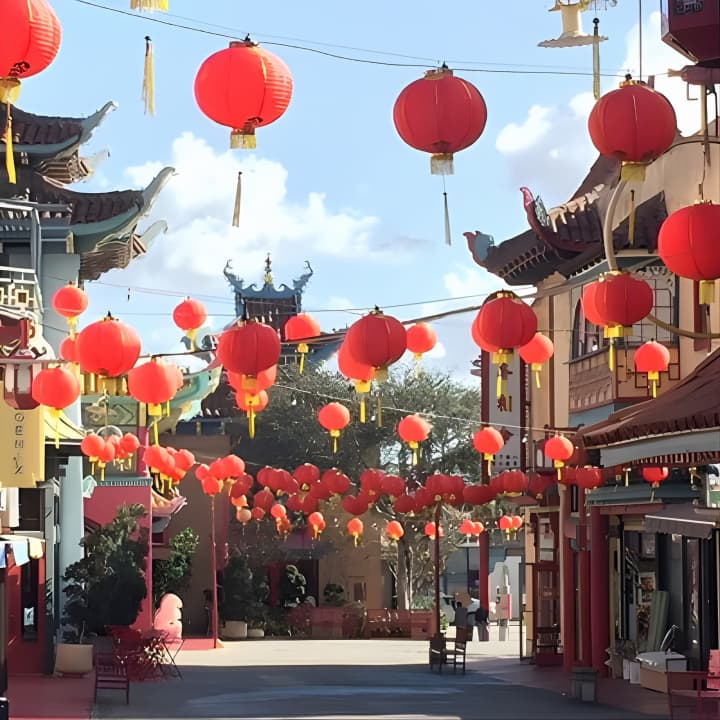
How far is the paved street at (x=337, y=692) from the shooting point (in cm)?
2586

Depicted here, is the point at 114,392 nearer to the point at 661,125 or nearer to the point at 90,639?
the point at 661,125

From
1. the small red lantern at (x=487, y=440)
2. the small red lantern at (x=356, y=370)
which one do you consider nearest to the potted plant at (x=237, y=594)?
the small red lantern at (x=487, y=440)

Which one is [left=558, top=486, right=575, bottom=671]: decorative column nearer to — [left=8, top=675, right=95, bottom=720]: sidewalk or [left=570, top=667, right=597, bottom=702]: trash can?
[left=570, top=667, right=597, bottom=702]: trash can

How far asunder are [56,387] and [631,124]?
30.6 ft

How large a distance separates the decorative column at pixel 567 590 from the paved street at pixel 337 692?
1622mm

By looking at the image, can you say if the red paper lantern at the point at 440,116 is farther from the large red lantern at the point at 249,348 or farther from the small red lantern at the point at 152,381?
the small red lantern at the point at 152,381

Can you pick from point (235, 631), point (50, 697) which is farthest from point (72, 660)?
point (235, 631)

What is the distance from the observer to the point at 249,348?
18.1 metres

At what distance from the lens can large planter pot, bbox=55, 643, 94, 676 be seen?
3209cm

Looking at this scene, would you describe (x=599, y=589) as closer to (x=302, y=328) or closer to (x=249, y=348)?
(x=302, y=328)

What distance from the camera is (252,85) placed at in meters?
12.6

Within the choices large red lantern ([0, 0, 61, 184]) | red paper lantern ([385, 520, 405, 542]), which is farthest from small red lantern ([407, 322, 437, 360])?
red paper lantern ([385, 520, 405, 542])

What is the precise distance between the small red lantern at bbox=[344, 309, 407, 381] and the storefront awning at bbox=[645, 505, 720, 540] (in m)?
7.31

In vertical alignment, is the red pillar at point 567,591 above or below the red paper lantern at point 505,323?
below
